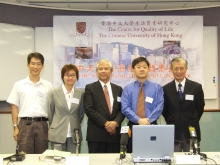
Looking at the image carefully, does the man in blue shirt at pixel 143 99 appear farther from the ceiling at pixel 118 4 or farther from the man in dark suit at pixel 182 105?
the ceiling at pixel 118 4

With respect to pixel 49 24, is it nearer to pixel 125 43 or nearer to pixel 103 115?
pixel 125 43

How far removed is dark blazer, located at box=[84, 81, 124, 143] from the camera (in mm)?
3127

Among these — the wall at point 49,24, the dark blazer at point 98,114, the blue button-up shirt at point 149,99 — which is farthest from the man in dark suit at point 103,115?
the wall at point 49,24

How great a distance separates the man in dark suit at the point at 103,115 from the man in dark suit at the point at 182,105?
56cm

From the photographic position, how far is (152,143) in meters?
2.28

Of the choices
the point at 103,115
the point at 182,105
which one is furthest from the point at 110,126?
A: the point at 182,105

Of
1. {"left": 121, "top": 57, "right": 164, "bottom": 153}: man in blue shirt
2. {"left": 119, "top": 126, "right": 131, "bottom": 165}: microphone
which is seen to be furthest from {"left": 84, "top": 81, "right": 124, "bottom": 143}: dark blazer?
{"left": 119, "top": 126, "right": 131, "bottom": 165}: microphone

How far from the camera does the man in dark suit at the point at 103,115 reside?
3.13 meters

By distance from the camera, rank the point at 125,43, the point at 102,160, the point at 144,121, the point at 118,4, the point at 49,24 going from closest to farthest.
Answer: the point at 102,160 < the point at 144,121 < the point at 118,4 < the point at 125,43 < the point at 49,24

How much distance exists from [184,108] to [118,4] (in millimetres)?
2050

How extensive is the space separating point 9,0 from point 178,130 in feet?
9.98

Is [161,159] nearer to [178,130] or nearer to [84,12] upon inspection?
[178,130]

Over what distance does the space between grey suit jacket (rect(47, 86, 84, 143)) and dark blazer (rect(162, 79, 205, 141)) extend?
1.01 meters

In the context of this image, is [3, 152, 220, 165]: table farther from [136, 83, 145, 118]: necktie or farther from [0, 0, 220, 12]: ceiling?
[0, 0, 220, 12]: ceiling
